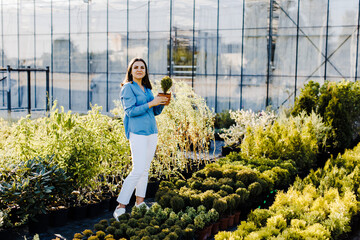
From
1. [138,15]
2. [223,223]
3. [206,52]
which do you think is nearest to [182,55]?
[206,52]

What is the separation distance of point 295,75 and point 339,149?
4.47 m

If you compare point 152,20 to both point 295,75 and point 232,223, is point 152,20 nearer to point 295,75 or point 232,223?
point 295,75

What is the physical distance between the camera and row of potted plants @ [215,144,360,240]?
312cm

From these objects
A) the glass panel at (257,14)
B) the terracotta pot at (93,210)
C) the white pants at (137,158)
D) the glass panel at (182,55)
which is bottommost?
the terracotta pot at (93,210)

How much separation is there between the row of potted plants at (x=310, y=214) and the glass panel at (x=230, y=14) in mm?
8423

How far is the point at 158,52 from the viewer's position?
1321 centimetres

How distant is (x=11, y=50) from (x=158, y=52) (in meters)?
6.05

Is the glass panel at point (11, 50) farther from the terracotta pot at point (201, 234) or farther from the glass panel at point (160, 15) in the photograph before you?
the terracotta pot at point (201, 234)

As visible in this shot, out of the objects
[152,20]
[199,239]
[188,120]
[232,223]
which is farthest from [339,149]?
[152,20]

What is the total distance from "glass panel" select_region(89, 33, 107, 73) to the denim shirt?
33.1 ft

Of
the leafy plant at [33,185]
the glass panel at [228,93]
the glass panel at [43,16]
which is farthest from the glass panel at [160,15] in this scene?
the leafy plant at [33,185]

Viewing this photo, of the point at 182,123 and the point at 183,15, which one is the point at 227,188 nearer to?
the point at 182,123

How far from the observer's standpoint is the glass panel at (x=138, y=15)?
13.3 meters

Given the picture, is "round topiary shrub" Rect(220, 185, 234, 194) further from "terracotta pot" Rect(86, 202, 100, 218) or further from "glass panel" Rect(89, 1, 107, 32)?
"glass panel" Rect(89, 1, 107, 32)
